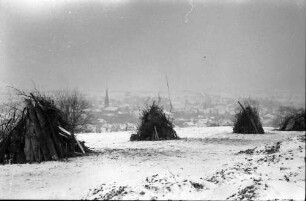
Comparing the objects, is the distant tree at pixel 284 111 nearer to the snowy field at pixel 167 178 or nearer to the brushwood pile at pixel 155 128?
the snowy field at pixel 167 178

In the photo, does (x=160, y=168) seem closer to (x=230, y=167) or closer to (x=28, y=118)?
(x=230, y=167)

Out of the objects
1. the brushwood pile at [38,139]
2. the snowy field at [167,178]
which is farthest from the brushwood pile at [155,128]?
the snowy field at [167,178]

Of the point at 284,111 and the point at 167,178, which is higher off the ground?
the point at 284,111

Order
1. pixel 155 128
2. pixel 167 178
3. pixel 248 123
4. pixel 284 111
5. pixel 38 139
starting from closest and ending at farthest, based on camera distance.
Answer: pixel 167 178 → pixel 38 139 → pixel 155 128 → pixel 248 123 → pixel 284 111

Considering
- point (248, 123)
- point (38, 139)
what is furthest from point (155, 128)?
point (38, 139)

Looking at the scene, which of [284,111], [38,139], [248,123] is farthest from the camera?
[284,111]

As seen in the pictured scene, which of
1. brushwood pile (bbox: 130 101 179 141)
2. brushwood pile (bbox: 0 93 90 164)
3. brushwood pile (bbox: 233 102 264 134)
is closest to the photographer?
brushwood pile (bbox: 0 93 90 164)

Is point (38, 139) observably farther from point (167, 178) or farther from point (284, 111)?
point (284, 111)

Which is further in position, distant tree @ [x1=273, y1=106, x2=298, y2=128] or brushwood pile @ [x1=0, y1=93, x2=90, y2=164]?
distant tree @ [x1=273, y1=106, x2=298, y2=128]

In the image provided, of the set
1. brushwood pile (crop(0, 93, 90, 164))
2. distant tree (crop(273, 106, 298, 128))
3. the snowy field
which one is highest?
distant tree (crop(273, 106, 298, 128))

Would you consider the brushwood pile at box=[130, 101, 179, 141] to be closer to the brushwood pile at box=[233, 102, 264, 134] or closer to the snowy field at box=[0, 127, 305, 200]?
the brushwood pile at box=[233, 102, 264, 134]

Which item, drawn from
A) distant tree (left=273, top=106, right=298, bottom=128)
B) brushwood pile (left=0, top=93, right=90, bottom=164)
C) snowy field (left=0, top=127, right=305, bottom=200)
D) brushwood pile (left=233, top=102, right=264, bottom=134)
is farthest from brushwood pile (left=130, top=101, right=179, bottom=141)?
snowy field (left=0, top=127, right=305, bottom=200)

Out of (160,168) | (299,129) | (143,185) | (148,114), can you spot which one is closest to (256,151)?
(160,168)
